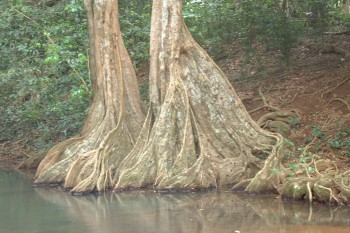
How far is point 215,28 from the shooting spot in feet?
66.7

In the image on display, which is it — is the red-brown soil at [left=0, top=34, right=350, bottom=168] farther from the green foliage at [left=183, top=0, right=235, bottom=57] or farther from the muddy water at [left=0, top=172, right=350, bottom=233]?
the muddy water at [left=0, top=172, right=350, bottom=233]

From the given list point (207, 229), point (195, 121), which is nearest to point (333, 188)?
point (207, 229)

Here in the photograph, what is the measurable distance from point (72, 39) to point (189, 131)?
4717 millimetres

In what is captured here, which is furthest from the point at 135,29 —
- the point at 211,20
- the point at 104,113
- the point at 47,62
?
the point at 47,62

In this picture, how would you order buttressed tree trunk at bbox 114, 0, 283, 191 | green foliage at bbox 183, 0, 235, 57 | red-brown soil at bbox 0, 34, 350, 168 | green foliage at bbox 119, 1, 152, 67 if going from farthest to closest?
green foliage at bbox 183, 0, 235, 57, green foliage at bbox 119, 1, 152, 67, red-brown soil at bbox 0, 34, 350, 168, buttressed tree trunk at bbox 114, 0, 283, 191

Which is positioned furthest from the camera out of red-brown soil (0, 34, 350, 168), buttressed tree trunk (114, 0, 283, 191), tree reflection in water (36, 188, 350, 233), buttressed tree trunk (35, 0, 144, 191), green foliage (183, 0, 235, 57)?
green foliage (183, 0, 235, 57)

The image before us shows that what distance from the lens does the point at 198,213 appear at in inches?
442

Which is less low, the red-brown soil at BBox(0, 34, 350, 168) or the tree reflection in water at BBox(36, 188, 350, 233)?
the red-brown soil at BBox(0, 34, 350, 168)

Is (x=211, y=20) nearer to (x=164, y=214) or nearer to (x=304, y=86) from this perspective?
(x=304, y=86)

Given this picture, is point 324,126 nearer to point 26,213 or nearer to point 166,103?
point 166,103

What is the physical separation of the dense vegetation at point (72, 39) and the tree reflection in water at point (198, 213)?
3.92 metres

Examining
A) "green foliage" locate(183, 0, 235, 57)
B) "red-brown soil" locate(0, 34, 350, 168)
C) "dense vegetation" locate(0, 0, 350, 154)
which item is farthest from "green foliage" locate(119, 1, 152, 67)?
"red-brown soil" locate(0, 34, 350, 168)

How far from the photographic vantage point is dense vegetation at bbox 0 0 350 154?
16578 millimetres

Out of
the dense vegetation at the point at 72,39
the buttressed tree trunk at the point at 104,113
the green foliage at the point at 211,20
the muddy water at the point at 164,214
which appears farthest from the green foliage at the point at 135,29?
the muddy water at the point at 164,214
